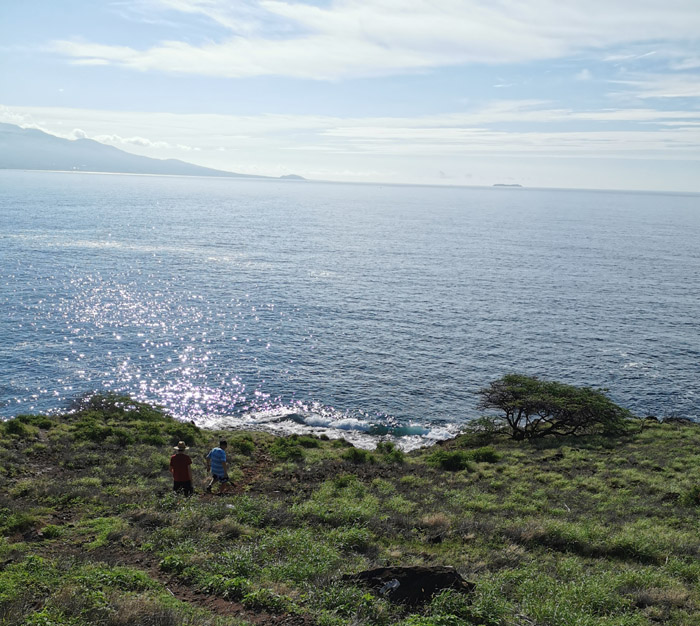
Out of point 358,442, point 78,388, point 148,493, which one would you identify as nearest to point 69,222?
point 78,388

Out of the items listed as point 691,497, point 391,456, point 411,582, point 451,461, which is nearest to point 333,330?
point 391,456

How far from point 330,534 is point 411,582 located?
478 cm

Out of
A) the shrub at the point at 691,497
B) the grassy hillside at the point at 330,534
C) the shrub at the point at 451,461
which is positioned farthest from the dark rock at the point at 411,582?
the shrub at the point at 451,461

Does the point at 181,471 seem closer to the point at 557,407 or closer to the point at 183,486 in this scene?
the point at 183,486

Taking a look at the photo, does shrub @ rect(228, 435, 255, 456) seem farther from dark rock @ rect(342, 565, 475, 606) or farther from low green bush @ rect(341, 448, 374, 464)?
dark rock @ rect(342, 565, 475, 606)

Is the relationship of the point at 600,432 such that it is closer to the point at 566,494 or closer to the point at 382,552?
the point at 566,494

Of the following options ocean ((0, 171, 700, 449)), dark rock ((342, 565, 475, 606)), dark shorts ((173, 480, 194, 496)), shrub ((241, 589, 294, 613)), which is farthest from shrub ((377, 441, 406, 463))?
shrub ((241, 589, 294, 613))

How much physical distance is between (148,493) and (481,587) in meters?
14.1

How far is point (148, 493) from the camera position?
2123cm

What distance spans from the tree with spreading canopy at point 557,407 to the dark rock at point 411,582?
27986mm

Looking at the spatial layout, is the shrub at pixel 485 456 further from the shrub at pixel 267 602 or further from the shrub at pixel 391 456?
the shrub at pixel 267 602

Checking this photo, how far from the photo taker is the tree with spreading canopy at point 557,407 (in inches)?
1533

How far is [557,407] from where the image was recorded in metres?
38.6

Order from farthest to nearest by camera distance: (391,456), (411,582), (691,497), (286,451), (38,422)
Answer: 1. (38,422)
2. (391,456)
3. (286,451)
4. (691,497)
5. (411,582)
